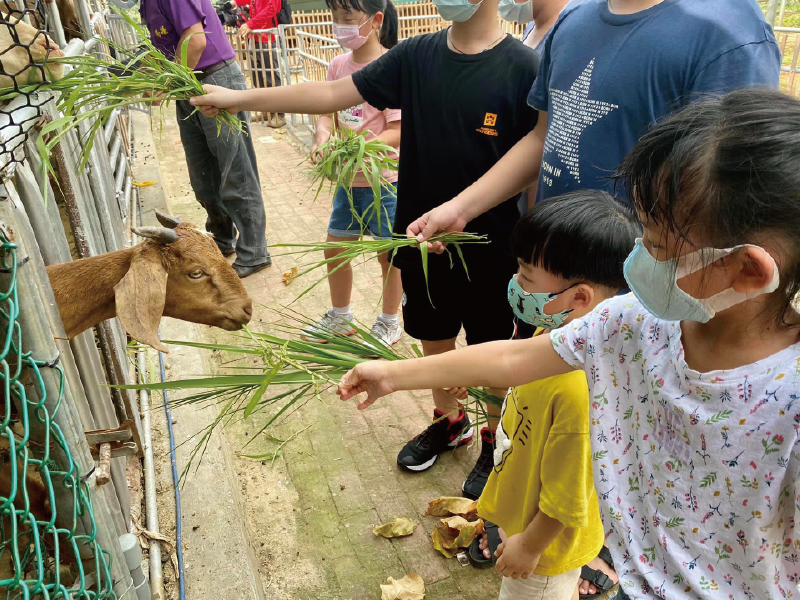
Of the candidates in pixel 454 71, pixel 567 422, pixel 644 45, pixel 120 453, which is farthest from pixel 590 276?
pixel 120 453

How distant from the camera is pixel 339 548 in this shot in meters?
3.05

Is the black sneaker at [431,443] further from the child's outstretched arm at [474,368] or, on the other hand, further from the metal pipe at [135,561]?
the child's outstretched arm at [474,368]

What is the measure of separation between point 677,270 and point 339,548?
2411 mm

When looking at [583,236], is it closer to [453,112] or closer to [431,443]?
[453,112]

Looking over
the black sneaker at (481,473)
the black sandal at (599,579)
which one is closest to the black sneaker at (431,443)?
the black sneaker at (481,473)

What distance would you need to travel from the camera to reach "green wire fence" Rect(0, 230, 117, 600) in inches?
46.9

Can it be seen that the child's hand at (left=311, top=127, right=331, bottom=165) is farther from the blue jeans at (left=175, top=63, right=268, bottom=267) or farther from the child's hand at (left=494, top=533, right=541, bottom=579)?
the child's hand at (left=494, top=533, right=541, bottom=579)

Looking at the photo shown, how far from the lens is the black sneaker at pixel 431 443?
348 cm

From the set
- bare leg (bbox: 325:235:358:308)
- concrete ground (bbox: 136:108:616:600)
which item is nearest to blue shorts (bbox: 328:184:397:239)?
bare leg (bbox: 325:235:358:308)

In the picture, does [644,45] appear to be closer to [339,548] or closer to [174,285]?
[174,285]

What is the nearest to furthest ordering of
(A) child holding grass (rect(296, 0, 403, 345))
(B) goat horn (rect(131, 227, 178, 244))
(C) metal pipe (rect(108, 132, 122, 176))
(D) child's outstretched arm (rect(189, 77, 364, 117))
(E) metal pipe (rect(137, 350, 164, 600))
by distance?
(B) goat horn (rect(131, 227, 178, 244)) → (E) metal pipe (rect(137, 350, 164, 600)) → (D) child's outstretched arm (rect(189, 77, 364, 117)) → (A) child holding grass (rect(296, 0, 403, 345)) → (C) metal pipe (rect(108, 132, 122, 176))

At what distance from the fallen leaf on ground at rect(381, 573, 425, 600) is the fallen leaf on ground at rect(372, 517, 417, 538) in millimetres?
263

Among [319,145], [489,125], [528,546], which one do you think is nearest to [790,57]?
[319,145]

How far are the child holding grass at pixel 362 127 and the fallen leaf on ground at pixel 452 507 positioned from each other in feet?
3.99
